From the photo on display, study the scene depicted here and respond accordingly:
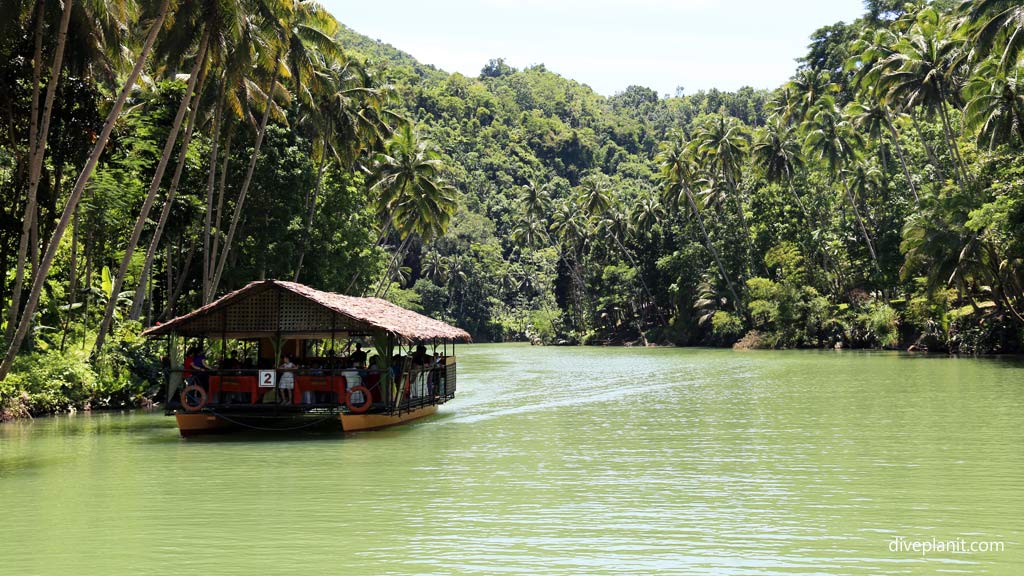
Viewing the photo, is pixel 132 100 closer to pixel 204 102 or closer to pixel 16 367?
A: pixel 204 102

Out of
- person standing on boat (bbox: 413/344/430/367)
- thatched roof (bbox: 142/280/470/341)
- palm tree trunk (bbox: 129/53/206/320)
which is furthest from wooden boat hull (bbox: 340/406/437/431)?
palm tree trunk (bbox: 129/53/206/320)

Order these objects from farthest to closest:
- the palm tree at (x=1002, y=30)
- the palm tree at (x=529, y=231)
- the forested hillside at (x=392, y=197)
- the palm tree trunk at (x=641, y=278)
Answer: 1. the palm tree at (x=529, y=231)
2. the palm tree trunk at (x=641, y=278)
3. the palm tree at (x=1002, y=30)
4. the forested hillside at (x=392, y=197)

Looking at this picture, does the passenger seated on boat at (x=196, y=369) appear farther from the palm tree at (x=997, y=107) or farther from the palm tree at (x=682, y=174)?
the palm tree at (x=682, y=174)

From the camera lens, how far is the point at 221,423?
21.9m

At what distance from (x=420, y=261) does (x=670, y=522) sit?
116872 mm

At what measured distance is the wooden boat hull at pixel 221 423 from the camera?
21.1 m

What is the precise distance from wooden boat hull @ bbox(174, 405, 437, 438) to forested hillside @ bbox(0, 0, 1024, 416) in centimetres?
427

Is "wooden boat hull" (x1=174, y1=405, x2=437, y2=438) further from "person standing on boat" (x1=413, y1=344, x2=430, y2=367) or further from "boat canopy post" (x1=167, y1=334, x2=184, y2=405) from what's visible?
"person standing on boat" (x1=413, y1=344, x2=430, y2=367)

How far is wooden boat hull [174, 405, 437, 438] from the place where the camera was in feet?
69.1

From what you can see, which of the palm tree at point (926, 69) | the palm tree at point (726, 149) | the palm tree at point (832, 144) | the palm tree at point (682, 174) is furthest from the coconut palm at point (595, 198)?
the palm tree at point (926, 69)

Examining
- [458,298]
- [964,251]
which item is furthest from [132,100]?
[458,298]

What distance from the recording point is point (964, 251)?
44.8 meters

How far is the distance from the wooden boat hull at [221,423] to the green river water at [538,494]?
0.32 metres

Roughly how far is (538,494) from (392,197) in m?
41.9
